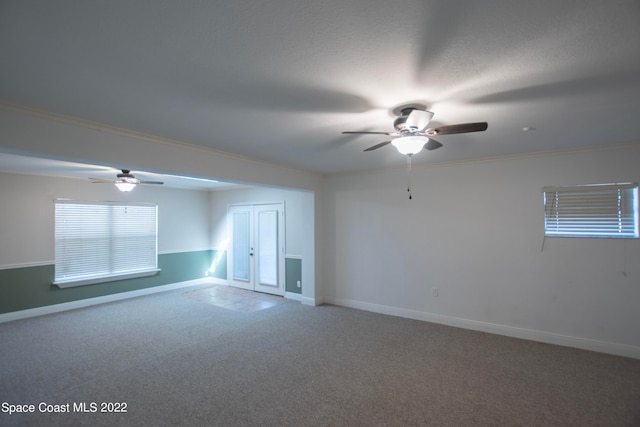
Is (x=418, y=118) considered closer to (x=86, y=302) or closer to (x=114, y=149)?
(x=114, y=149)

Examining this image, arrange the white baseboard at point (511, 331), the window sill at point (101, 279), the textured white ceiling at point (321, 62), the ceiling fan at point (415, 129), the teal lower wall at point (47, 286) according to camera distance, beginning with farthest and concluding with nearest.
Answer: the window sill at point (101, 279), the teal lower wall at point (47, 286), the white baseboard at point (511, 331), the ceiling fan at point (415, 129), the textured white ceiling at point (321, 62)

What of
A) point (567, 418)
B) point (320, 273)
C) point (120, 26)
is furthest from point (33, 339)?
point (567, 418)

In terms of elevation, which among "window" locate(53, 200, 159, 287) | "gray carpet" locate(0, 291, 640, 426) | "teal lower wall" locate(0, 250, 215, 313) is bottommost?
"gray carpet" locate(0, 291, 640, 426)

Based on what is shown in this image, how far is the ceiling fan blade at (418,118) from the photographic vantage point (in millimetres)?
2219

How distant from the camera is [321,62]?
5.65ft

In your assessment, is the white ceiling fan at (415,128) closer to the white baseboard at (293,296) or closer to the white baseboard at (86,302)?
the white baseboard at (293,296)

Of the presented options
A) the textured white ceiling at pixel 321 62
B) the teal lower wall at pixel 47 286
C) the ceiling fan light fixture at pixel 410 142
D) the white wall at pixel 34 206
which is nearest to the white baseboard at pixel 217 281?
the teal lower wall at pixel 47 286

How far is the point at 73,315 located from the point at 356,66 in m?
6.15

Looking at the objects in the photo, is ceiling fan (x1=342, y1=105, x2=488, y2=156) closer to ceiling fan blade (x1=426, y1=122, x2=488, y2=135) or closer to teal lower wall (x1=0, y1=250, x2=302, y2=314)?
ceiling fan blade (x1=426, y1=122, x2=488, y2=135)

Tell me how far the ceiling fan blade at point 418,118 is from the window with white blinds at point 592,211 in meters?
2.66

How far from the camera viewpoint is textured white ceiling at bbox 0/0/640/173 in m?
1.33

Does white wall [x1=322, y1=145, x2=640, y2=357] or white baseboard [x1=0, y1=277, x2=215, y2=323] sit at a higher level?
white wall [x1=322, y1=145, x2=640, y2=357]

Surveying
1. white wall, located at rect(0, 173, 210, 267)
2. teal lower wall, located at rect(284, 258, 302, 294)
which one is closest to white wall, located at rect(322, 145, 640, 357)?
teal lower wall, located at rect(284, 258, 302, 294)

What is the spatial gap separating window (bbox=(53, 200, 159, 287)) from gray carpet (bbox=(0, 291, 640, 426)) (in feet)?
3.99
